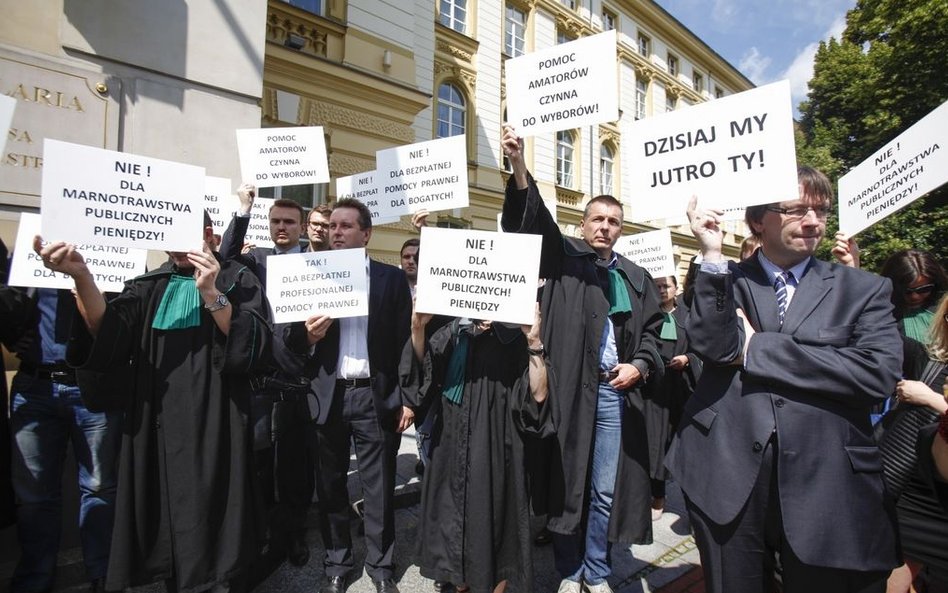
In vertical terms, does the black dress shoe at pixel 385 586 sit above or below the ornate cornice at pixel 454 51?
below

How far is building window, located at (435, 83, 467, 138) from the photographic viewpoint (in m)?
13.2

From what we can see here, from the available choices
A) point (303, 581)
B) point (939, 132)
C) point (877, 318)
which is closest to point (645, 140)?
point (877, 318)

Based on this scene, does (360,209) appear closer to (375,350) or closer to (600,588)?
(375,350)

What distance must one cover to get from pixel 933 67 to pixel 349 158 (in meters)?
15.6

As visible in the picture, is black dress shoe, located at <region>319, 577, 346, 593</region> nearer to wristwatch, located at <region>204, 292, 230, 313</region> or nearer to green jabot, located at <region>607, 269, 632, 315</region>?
wristwatch, located at <region>204, 292, 230, 313</region>

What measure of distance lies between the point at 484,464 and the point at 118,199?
2.04 metres

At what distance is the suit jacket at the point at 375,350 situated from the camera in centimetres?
277

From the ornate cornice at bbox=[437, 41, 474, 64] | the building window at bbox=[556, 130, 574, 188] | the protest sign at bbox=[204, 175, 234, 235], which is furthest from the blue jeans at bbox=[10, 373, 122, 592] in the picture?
the building window at bbox=[556, 130, 574, 188]

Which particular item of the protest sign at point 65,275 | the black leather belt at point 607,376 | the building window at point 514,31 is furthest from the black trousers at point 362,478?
the building window at point 514,31

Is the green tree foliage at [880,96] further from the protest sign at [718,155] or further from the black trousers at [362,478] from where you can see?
the black trousers at [362,478]

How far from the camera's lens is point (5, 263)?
2.75 metres

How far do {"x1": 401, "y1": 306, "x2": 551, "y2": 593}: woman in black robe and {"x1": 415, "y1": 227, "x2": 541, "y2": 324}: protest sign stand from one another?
0.17 m

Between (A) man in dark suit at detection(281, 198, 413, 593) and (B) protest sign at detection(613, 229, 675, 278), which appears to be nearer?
(A) man in dark suit at detection(281, 198, 413, 593)

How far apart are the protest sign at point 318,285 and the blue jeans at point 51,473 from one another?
117 centimetres
